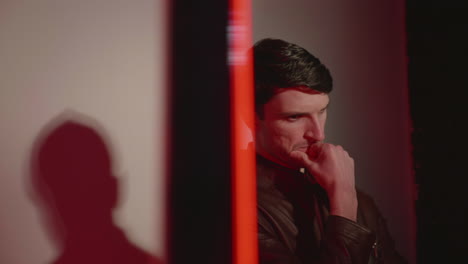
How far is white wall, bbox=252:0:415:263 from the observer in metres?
0.92

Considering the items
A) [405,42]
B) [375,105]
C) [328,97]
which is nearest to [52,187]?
[328,97]

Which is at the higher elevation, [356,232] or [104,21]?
[104,21]

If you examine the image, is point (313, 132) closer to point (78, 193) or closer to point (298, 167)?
point (298, 167)

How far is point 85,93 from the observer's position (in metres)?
0.96

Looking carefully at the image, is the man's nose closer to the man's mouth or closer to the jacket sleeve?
the man's mouth

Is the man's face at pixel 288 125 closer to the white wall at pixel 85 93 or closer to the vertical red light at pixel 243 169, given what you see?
the vertical red light at pixel 243 169

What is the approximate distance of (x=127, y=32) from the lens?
0.97 meters

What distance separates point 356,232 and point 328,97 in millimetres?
356

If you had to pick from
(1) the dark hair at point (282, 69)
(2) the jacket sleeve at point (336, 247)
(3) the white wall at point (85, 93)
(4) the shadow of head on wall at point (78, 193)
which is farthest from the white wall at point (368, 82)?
(4) the shadow of head on wall at point (78, 193)

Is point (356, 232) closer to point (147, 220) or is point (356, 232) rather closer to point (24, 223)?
point (147, 220)

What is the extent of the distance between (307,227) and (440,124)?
1.61 ft

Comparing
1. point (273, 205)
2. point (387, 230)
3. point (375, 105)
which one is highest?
point (375, 105)

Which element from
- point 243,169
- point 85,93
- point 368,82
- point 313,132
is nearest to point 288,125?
point 313,132

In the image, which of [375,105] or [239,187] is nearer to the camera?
[239,187]
